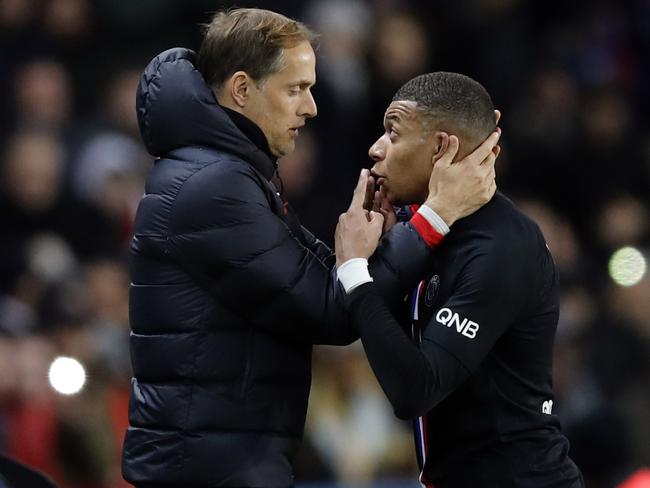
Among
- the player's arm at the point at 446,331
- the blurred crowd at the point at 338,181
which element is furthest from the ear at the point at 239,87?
the blurred crowd at the point at 338,181

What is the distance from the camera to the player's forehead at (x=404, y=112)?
3635 millimetres

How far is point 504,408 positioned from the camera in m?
3.53

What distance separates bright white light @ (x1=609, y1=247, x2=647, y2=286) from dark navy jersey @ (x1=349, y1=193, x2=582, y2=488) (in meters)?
3.88

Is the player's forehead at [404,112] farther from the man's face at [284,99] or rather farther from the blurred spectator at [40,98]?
the blurred spectator at [40,98]

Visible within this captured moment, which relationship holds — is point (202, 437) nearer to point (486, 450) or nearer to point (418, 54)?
point (486, 450)

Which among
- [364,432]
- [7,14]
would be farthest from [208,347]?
[7,14]

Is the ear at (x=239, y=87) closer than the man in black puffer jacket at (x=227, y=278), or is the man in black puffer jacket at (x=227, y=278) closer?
the man in black puffer jacket at (x=227, y=278)

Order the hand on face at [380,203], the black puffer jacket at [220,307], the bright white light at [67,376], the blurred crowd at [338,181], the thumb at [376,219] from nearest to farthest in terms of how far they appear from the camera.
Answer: the black puffer jacket at [220,307]
the thumb at [376,219]
the hand on face at [380,203]
the bright white light at [67,376]
the blurred crowd at [338,181]

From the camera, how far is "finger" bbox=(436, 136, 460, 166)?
11.7 feet

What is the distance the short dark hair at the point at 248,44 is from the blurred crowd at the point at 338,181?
151 cm

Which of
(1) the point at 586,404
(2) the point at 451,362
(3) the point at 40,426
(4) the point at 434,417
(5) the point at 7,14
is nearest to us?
(2) the point at 451,362

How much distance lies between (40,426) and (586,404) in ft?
8.29

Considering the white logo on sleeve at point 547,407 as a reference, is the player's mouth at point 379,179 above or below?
above

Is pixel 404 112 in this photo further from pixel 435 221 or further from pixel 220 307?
pixel 220 307
